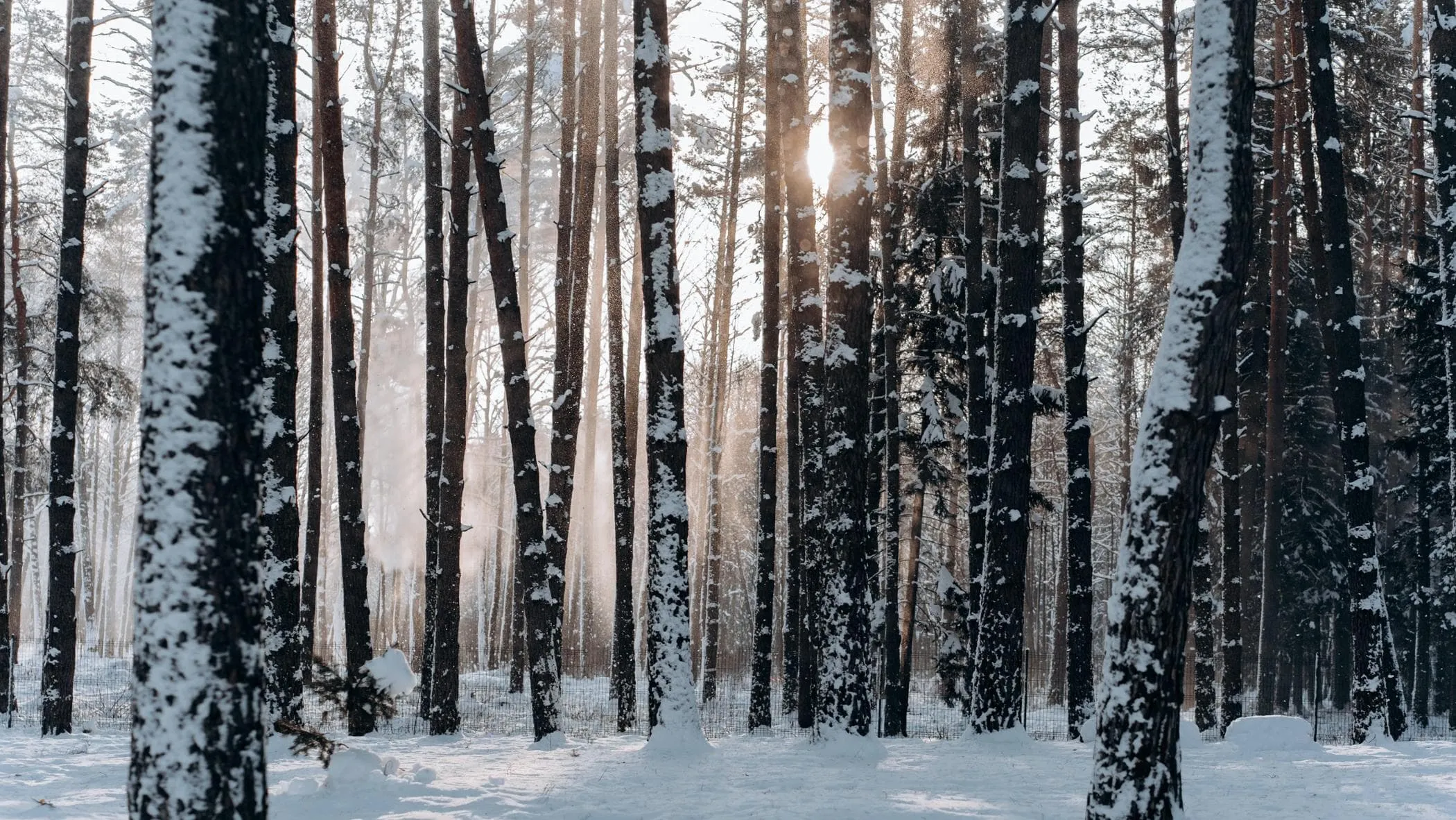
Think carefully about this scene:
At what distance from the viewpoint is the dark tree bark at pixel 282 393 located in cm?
1039

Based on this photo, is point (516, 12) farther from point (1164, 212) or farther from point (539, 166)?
point (1164, 212)

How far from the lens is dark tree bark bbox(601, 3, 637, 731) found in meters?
16.0

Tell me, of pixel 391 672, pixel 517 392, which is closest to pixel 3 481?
pixel 391 672

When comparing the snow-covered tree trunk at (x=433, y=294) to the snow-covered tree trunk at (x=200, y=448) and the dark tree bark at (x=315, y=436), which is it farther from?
the snow-covered tree trunk at (x=200, y=448)

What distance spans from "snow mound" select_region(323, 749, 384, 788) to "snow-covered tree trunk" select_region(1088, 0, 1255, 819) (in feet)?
17.7

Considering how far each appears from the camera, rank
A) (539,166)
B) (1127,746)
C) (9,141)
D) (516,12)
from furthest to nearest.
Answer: (539,166) → (9,141) → (516,12) → (1127,746)

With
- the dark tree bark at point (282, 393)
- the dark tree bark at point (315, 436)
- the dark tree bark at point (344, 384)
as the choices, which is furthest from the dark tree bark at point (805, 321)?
the dark tree bark at point (315, 436)

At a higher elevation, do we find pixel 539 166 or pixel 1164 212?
pixel 539 166

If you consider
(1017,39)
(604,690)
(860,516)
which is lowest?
(604,690)

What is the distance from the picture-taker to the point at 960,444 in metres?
21.9

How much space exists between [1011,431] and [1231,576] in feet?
23.4

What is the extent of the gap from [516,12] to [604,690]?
15116mm

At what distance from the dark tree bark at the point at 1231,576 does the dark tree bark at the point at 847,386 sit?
28.2 ft

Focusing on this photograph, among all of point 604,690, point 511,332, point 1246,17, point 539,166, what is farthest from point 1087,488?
point 539,166
